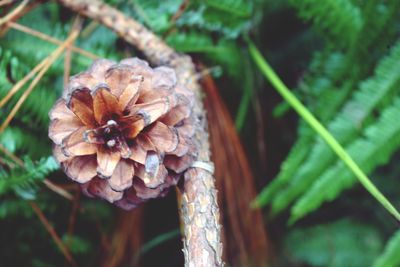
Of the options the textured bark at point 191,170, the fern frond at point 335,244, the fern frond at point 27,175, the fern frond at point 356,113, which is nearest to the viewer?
the textured bark at point 191,170

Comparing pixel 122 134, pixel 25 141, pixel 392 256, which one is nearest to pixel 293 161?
pixel 392 256

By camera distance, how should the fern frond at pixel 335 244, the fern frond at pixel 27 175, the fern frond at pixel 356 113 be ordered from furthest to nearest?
the fern frond at pixel 335 244
the fern frond at pixel 356 113
the fern frond at pixel 27 175

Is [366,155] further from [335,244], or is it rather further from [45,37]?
[45,37]

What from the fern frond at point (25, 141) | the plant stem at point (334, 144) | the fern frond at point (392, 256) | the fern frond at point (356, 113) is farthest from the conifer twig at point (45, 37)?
the fern frond at point (392, 256)

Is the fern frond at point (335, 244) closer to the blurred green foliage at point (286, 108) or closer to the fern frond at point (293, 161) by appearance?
the blurred green foliage at point (286, 108)

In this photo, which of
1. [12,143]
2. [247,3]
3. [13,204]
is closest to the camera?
[12,143]

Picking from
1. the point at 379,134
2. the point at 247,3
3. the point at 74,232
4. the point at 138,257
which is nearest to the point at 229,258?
the point at 138,257

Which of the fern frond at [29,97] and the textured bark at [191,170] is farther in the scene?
the fern frond at [29,97]

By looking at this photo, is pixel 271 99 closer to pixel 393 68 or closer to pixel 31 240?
pixel 393 68
